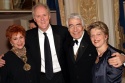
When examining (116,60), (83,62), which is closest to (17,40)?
(83,62)

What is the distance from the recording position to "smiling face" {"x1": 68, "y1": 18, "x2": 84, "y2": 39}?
2711 mm

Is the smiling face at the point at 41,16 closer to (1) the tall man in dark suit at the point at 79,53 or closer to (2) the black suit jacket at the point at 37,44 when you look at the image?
(2) the black suit jacket at the point at 37,44

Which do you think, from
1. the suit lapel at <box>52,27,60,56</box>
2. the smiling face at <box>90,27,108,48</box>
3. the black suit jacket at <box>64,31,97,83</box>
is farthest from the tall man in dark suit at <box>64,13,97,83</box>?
the smiling face at <box>90,27,108,48</box>

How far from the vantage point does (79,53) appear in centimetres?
272

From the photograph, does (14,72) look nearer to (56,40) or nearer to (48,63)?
(48,63)

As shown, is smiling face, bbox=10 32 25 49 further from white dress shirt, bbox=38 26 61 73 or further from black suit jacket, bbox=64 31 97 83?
black suit jacket, bbox=64 31 97 83

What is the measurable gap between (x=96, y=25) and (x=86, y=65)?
1.58 ft

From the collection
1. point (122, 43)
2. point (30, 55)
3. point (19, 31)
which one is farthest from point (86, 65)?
point (122, 43)

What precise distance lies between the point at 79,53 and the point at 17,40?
0.69 metres

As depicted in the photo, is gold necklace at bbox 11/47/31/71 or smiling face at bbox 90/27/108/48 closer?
smiling face at bbox 90/27/108/48

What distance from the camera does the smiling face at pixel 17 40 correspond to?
2618 mm

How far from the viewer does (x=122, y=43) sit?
436 cm

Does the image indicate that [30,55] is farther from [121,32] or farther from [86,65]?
[121,32]

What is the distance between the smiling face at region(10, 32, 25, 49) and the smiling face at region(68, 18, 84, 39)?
55 centimetres
